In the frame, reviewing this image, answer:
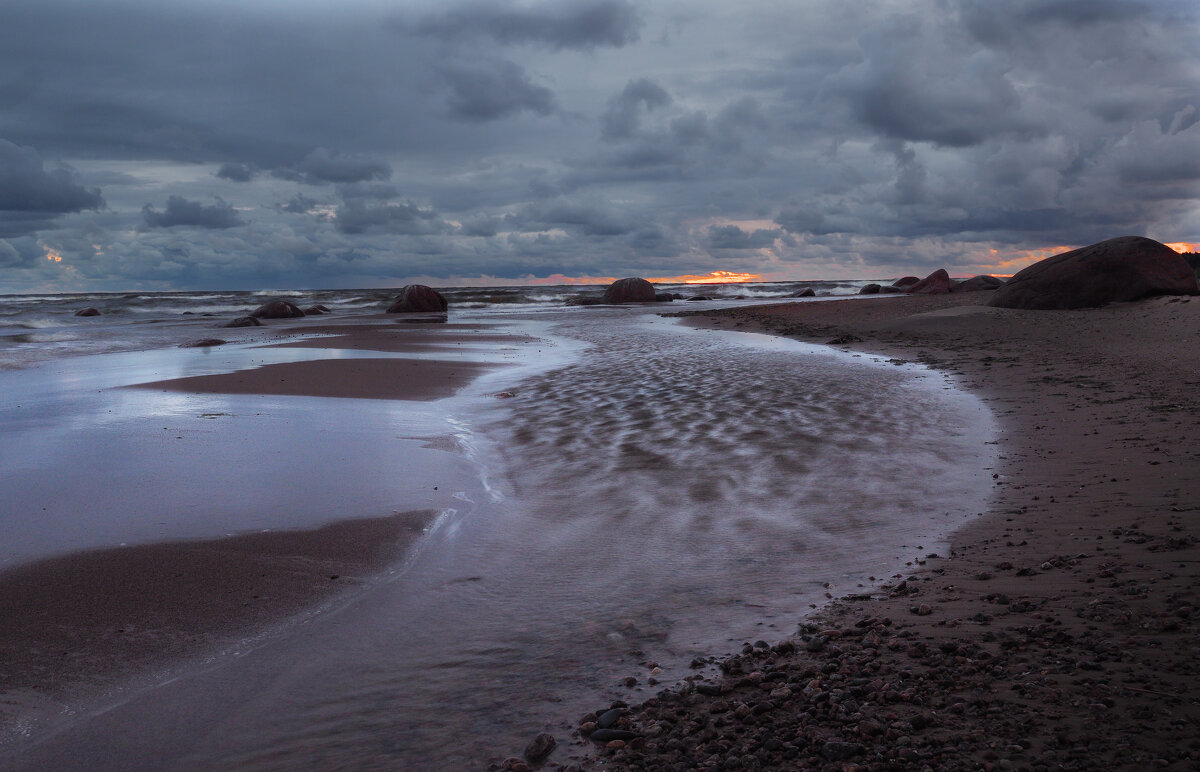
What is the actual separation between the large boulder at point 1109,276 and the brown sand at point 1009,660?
15914 millimetres

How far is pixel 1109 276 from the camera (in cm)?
1923

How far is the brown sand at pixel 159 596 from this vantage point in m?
3.31

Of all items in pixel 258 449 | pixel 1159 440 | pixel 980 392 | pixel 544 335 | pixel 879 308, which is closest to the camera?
pixel 1159 440

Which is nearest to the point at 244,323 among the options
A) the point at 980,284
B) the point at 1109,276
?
the point at 1109,276

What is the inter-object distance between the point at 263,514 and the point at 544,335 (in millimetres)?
18698

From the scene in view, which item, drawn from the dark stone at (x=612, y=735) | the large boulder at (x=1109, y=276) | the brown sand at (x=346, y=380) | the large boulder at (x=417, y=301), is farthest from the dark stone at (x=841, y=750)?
the large boulder at (x=417, y=301)

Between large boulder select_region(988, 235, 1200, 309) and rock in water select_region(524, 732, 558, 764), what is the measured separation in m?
21.2

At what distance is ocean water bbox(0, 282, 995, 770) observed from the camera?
9.41 ft

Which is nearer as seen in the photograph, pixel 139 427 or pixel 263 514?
pixel 263 514

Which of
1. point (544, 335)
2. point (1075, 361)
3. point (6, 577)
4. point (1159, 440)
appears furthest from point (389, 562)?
point (544, 335)

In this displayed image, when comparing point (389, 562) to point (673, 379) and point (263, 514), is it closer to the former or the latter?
point (263, 514)

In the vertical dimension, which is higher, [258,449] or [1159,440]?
[1159,440]

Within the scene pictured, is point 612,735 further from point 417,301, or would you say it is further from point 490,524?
point 417,301

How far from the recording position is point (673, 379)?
1248 centimetres
